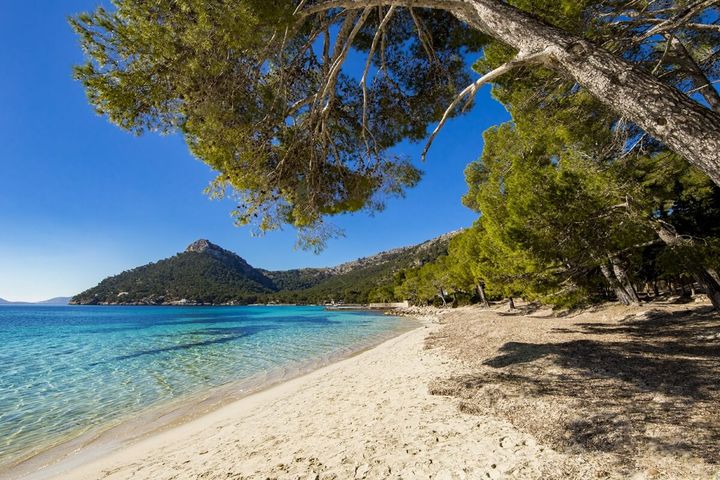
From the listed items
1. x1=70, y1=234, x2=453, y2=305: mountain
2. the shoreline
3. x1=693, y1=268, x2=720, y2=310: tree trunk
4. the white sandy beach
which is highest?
x1=70, y1=234, x2=453, y2=305: mountain

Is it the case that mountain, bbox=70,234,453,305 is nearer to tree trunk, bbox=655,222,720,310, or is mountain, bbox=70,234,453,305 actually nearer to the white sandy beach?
tree trunk, bbox=655,222,720,310

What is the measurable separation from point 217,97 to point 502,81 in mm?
5089

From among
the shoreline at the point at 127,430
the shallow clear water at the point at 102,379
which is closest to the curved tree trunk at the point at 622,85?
the shoreline at the point at 127,430

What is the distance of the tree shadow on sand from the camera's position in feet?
11.1

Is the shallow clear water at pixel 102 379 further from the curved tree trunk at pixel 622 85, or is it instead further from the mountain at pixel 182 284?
the mountain at pixel 182 284

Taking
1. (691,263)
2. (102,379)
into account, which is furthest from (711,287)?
(102,379)

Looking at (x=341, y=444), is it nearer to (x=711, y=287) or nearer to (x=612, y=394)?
(x=612, y=394)

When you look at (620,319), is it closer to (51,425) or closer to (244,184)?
(244,184)

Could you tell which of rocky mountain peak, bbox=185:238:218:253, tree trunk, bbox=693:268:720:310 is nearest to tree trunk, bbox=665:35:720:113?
tree trunk, bbox=693:268:720:310

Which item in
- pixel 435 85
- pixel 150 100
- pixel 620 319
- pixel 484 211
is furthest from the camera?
pixel 484 211

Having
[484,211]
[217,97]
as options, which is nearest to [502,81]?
[217,97]

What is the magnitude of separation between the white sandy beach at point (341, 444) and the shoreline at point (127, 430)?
17 centimetres

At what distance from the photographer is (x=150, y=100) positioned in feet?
14.3

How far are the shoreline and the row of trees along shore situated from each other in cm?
481
